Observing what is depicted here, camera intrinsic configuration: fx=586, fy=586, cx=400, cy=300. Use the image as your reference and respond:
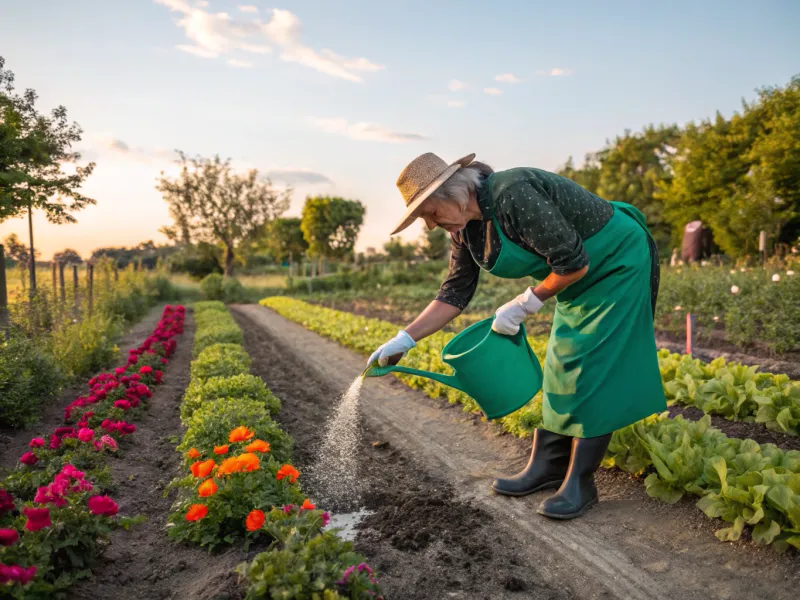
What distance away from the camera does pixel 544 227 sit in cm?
237

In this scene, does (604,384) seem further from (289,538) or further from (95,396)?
(95,396)

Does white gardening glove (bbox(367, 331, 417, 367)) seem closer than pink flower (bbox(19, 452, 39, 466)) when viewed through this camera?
Yes

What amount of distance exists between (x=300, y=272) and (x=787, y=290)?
3405 cm

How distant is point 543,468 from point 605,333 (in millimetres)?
858

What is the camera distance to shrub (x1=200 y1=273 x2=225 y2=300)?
2325cm

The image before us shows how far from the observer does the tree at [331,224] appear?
35.0 metres

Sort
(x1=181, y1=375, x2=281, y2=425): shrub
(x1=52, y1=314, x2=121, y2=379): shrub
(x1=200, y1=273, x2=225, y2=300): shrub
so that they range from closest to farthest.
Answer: (x1=181, y1=375, x2=281, y2=425): shrub
(x1=52, y1=314, x2=121, y2=379): shrub
(x1=200, y1=273, x2=225, y2=300): shrub

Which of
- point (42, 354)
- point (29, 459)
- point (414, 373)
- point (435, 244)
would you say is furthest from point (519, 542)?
point (435, 244)

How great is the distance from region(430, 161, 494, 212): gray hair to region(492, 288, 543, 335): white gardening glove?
50 cm

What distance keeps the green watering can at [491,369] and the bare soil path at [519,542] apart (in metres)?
0.58

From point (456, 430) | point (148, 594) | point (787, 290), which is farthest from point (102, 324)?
point (787, 290)

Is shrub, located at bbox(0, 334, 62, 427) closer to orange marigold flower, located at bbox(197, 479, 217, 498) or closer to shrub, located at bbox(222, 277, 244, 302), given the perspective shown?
orange marigold flower, located at bbox(197, 479, 217, 498)

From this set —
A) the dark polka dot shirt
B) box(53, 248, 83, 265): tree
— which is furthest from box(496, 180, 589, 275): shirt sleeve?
box(53, 248, 83, 265): tree

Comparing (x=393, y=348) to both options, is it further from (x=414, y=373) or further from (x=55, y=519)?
(x=55, y=519)
